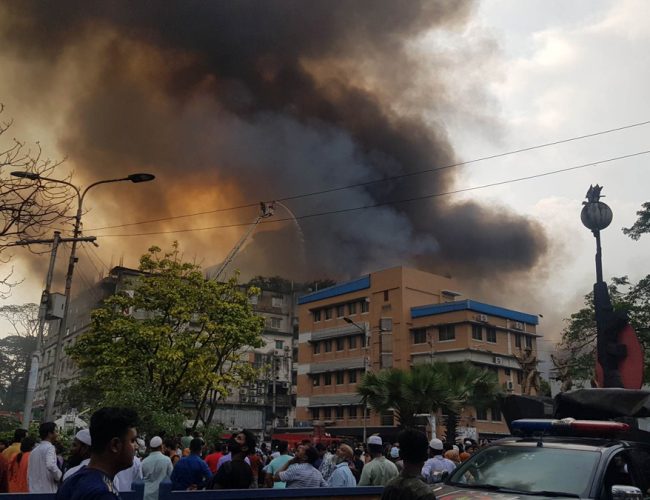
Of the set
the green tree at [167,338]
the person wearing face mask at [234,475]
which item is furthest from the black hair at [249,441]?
the green tree at [167,338]

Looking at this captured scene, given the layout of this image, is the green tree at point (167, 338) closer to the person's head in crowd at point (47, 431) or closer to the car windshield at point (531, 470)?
the person's head in crowd at point (47, 431)

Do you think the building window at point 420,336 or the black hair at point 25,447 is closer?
the black hair at point 25,447

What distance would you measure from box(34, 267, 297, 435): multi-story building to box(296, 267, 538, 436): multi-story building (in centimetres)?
677

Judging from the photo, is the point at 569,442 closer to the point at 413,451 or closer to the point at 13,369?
the point at 413,451

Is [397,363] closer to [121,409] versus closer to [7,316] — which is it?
[121,409]

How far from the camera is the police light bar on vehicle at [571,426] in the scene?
611cm

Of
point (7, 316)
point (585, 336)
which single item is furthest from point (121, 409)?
point (7, 316)

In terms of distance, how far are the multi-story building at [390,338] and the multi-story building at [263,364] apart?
677 cm

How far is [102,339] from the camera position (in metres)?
24.2

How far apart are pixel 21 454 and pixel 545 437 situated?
7302 mm

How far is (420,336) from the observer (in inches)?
1857

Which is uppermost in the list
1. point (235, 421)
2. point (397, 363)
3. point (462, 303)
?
point (462, 303)

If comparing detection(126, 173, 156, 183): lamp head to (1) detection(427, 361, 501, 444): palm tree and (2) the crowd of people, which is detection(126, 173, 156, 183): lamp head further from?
(1) detection(427, 361, 501, 444): palm tree

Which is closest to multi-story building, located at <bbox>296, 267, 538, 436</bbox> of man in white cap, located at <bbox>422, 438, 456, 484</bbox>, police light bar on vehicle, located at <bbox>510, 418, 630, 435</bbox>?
man in white cap, located at <bbox>422, 438, 456, 484</bbox>
